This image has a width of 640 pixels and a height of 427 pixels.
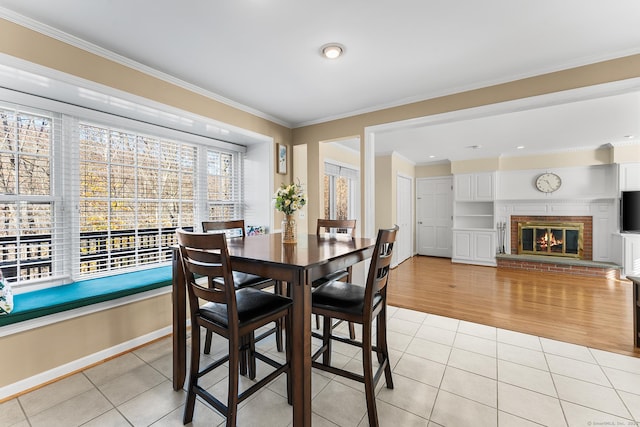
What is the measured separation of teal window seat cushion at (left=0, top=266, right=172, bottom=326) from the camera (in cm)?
178

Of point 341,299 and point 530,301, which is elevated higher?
point 341,299

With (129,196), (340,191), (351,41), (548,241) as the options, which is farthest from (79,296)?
(548,241)

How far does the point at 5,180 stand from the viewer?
2.01 m

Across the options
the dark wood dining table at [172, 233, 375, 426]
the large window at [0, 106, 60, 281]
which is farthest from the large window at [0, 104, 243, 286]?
the dark wood dining table at [172, 233, 375, 426]

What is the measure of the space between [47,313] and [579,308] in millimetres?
5314

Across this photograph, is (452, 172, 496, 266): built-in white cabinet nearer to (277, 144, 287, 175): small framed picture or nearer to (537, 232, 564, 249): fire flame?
(537, 232, 564, 249): fire flame

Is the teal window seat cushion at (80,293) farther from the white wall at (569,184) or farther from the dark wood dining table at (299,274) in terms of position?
the white wall at (569,184)

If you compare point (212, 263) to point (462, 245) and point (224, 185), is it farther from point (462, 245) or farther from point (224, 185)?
point (462, 245)

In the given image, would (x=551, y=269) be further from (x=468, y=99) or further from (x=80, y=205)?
(x=80, y=205)

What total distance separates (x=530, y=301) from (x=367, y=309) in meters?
3.45

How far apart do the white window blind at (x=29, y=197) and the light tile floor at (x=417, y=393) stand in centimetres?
92

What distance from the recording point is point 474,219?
6461 mm

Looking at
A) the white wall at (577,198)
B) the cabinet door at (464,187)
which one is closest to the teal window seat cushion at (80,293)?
the cabinet door at (464,187)

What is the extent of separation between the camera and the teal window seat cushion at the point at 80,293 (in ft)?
5.85
